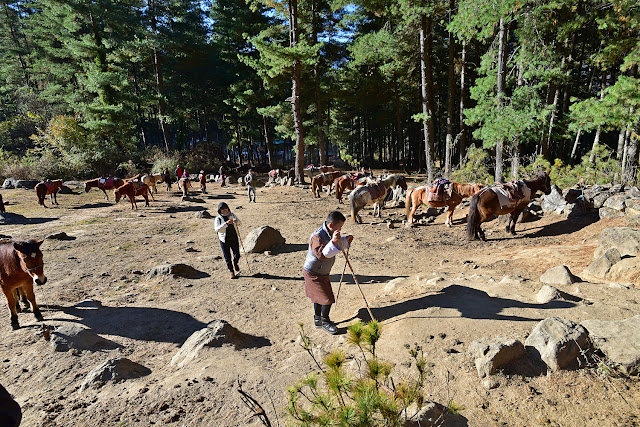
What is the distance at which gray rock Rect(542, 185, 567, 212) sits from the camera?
31.5 ft

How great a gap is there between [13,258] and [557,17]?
17.2m

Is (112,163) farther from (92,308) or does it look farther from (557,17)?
(557,17)

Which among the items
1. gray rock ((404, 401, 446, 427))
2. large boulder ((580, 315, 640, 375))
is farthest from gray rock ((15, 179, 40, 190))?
large boulder ((580, 315, 640, 375))

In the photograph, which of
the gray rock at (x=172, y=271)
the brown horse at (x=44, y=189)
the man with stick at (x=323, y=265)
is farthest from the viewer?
the brown horse at (x=44, y=189)

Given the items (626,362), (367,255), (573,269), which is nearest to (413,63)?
(367,255)

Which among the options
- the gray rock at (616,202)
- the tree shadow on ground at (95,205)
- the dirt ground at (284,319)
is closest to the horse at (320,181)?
the dirt ground at (284,319)

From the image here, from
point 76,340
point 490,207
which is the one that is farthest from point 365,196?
point 76,340

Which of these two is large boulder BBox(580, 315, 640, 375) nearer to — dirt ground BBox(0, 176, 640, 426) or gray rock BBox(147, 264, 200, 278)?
dirt ground BBox(0, 176, 640, 426)

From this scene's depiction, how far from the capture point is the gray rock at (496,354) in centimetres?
311

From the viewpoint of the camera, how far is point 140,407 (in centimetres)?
322

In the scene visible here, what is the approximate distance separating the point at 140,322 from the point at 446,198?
953 cm

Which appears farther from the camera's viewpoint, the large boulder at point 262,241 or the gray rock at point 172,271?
the large boulder at point 262,241

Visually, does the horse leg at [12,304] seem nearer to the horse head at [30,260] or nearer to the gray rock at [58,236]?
the horse head at [30,260]

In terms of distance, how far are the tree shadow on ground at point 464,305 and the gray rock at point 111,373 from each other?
3.00 meters
